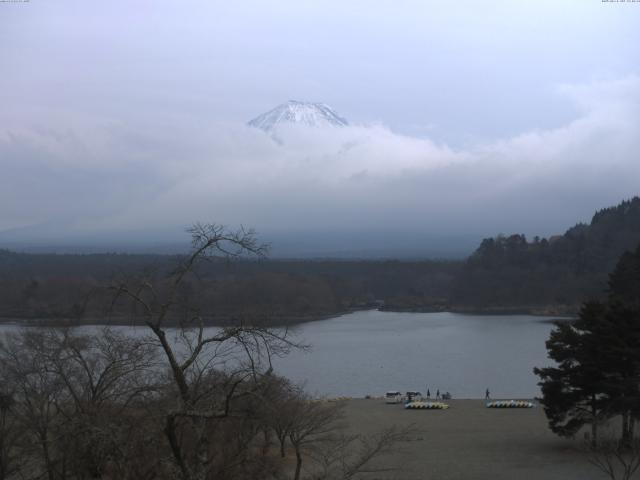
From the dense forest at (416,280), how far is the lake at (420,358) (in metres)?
7.40

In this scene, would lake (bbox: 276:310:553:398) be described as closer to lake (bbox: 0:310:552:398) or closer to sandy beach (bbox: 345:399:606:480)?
lake (bbox: 0:310:552:398)

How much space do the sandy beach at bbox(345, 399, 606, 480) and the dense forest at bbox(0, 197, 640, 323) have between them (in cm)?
2449

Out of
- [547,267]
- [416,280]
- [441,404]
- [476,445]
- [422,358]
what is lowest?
[422,358]

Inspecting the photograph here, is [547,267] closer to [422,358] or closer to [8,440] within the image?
[422,358]

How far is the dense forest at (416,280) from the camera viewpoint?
1906 inches

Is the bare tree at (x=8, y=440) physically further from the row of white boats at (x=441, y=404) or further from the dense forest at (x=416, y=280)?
→ the dense forest at (x=416, y=280)

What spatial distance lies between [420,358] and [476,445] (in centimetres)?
1617

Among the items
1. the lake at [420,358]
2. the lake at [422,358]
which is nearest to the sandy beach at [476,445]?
the lake at [422,358]

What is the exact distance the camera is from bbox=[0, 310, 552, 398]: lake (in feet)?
75.6

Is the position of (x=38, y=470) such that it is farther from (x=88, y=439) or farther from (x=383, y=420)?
(x=383, y=420)

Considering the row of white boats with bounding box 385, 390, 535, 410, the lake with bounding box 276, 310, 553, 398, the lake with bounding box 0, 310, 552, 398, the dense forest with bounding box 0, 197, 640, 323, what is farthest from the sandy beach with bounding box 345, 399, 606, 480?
the dense forest with bounding box 0, 197, 640, 323

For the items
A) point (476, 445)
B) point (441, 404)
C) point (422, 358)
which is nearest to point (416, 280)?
point (422, 358)

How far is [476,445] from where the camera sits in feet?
43.7

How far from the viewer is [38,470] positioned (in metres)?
8.59
